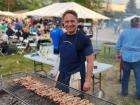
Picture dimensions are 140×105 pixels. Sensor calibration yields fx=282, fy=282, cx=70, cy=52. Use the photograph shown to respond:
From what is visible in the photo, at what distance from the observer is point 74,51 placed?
3.87m

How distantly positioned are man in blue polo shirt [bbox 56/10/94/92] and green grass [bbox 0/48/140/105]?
105 inches

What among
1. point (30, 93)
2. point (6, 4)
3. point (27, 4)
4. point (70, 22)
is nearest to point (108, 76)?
point (30, 93)

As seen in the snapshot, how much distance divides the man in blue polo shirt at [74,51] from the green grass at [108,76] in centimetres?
267

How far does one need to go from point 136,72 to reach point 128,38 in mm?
835

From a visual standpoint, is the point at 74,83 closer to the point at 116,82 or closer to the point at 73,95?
the point at 73,95

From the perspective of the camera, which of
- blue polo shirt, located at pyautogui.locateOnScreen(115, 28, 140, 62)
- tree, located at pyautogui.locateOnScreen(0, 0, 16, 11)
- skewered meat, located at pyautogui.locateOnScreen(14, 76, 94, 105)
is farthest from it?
tree, located at pyautogui.locateOnScreen(0, 0, 16, 11)

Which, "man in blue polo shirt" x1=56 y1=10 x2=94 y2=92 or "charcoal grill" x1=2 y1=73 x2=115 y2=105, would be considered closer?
"charcoal grill" x1=2 y1=73 x2=115 y2=105

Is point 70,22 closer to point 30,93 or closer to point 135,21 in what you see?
point 30,93

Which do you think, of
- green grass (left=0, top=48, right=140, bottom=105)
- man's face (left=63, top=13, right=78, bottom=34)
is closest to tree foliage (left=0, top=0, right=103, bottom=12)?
green grass (left=0, top=48, right=140, bottom=105)

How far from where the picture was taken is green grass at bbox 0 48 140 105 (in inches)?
263

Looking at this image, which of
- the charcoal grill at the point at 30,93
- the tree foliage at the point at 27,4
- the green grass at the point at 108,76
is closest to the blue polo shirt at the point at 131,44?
the green grass at the point at 108,76

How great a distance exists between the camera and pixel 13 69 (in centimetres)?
1007

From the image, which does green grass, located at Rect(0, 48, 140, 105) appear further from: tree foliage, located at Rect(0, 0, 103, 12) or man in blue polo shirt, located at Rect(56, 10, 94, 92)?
tree foliage, located at Rect(0, 0, 103, 12)

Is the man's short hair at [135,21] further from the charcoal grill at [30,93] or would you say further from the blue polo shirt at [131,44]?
the charcoal grill at [30,93]
